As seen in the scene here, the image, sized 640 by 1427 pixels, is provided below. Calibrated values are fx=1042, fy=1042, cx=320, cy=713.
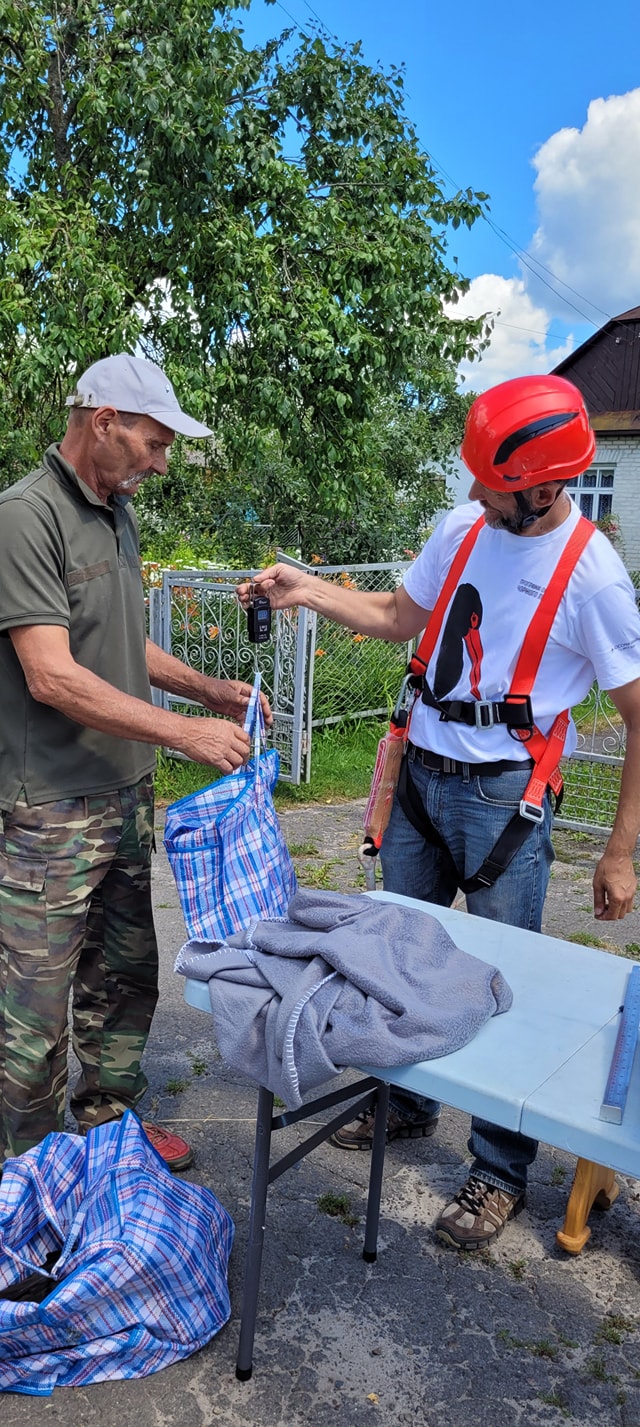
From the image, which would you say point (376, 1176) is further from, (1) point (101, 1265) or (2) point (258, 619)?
(2) point (258, 619)

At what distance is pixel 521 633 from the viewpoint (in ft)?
8.14

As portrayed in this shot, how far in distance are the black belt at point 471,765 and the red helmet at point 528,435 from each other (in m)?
0.67

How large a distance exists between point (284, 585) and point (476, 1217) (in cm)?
178

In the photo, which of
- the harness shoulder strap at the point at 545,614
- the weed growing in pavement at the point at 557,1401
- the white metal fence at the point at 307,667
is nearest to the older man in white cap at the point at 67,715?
the harness shoulder strap at the point at 545,614

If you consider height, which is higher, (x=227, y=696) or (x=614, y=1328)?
(x=227, y=696)

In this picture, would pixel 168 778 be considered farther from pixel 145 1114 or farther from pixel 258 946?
pixel 258 946

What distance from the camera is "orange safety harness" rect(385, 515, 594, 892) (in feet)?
8.03

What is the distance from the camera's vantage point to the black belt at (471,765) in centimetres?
256

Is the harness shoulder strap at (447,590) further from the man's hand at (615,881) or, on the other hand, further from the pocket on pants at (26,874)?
the pocket on pants at (26,874)

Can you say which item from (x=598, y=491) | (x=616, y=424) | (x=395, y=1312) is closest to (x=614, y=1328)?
(x=395, y=1312)

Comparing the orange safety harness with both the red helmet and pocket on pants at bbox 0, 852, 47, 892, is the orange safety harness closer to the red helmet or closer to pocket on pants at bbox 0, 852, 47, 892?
the red helmet

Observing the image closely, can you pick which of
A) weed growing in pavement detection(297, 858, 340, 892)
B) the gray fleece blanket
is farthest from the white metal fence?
the gray fleece blanket

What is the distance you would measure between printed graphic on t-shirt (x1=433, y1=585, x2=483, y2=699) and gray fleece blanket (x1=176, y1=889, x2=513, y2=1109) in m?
0.64

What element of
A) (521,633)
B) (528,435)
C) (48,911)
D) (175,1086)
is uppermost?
(528,435)
